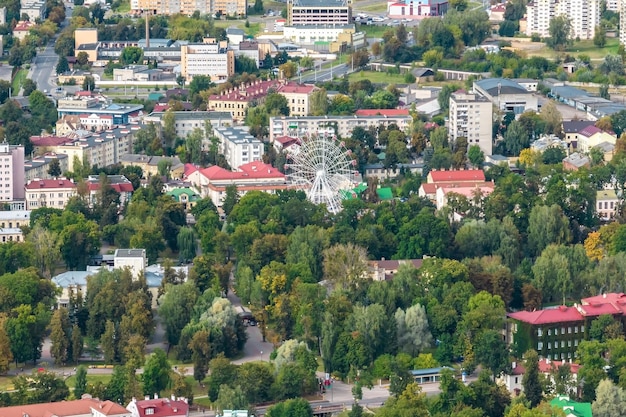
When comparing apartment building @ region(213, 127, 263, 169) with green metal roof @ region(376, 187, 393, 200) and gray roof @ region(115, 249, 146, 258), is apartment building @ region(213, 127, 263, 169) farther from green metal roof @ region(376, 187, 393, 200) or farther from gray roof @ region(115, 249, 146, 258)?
gray roof @ region(115, 249, 146, 258)

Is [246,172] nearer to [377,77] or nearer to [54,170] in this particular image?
[54,170]

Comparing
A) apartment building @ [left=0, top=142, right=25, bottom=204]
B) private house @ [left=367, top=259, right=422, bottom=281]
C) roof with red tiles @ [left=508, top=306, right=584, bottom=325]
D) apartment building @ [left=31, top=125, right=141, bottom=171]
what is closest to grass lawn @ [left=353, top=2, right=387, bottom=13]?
apartment building @ [left=31, top=125, right=141, bottom=171]

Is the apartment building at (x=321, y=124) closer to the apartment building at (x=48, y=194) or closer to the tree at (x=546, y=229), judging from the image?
the apartment building at (x=48, y=194)

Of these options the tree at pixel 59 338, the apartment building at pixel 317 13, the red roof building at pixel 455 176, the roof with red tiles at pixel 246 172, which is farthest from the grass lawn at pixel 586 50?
the tree at pixel 59 338

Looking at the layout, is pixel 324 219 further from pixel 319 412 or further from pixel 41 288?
pixel 319 412

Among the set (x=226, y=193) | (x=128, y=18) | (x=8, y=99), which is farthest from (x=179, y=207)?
(x=128, y=18)

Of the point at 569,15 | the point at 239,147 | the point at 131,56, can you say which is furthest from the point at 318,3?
the point at 239,147
